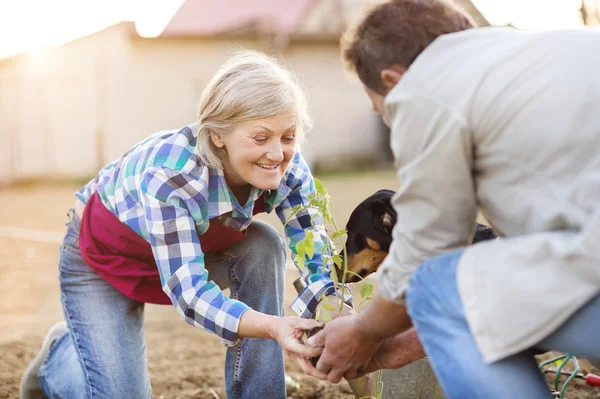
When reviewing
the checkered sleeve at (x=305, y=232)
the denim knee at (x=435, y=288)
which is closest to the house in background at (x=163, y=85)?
the checkered sleeve at (x=305, y=232)

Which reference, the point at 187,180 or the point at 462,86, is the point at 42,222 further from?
the point at 462,86

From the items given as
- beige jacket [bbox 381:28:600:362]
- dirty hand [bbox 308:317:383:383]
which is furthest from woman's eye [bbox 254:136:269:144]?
beige jacket [bbox 381:28:600:362]

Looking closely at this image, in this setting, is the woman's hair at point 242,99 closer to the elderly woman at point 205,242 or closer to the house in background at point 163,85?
the elderly woman at point 205,242

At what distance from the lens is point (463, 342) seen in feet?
6.47

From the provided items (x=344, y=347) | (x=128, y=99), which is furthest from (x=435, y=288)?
(x=128, y=99)

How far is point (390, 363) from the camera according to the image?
265 centimetres

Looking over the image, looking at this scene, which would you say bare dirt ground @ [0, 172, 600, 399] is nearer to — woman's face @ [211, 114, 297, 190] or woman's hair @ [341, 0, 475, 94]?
woman's face @ [211, 114, 297, 190]

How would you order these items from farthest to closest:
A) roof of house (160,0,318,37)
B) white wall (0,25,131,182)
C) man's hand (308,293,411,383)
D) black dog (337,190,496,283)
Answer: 1. white wall (0,25,131,182)
2. roof of house (160,0,318,37)
3. black dog (337,190,496,283)
4. man's hand (308,293,411,383)

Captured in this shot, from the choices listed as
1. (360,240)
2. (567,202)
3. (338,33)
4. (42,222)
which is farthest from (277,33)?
(567,202)

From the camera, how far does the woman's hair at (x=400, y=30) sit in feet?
6.86

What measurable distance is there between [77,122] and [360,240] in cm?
2065

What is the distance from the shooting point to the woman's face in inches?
116

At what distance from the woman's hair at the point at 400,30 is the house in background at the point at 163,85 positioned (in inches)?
690

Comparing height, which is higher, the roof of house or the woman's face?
the roof of house
